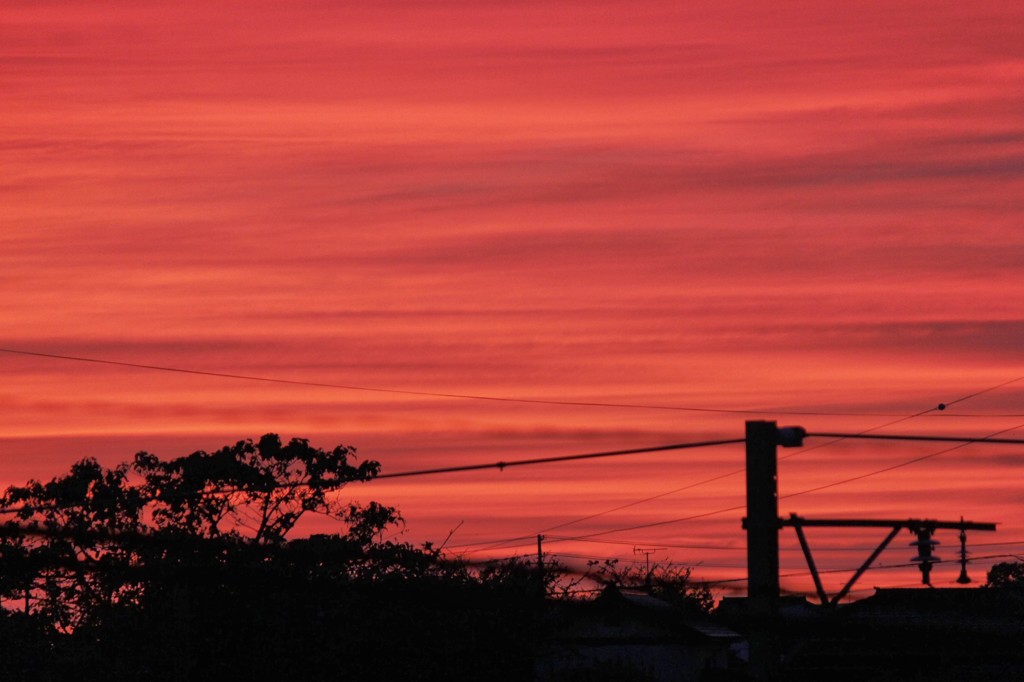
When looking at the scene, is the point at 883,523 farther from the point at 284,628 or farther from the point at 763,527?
the point at 284,628

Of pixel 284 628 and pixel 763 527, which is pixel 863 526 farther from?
pixel 284 628

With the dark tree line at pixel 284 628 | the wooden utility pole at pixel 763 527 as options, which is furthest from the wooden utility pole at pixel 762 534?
the dark tree line at pixel 284 628

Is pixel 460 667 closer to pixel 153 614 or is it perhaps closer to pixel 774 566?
pixel 153 614

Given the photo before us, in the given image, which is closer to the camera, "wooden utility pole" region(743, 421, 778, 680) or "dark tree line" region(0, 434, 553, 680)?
"wooden utility pole" region(743, 421, 778, 680)

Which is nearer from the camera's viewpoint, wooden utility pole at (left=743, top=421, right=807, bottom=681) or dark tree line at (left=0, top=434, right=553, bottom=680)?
wooden utility pole at (left=743, top=421, right=807, bottom=681)

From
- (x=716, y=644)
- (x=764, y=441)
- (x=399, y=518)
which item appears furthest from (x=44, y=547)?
(x=764, y=441)

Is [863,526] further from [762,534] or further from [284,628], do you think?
[284,628]

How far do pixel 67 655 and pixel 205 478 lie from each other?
1014 inches

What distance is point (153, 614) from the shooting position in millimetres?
46750

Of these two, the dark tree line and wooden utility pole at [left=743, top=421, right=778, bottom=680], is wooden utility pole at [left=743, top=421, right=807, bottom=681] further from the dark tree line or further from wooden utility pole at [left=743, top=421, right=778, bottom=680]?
the dark tree line

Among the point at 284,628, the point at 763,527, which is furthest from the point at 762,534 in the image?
the point at 284,628

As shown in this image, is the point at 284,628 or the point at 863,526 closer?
the point at 863,526

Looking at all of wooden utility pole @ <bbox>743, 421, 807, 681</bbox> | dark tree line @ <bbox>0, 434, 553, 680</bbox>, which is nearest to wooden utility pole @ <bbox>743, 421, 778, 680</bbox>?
wooden utility pole @ <bbox>743, 421, 807, 681</bbox>

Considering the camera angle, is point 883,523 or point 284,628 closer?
point 883,523
